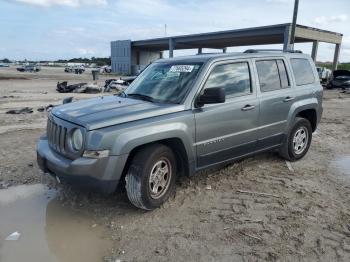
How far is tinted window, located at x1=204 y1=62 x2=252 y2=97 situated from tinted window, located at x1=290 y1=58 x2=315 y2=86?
4.58 ft

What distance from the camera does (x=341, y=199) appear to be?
484cm

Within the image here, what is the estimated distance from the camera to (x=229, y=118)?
4.93 meters

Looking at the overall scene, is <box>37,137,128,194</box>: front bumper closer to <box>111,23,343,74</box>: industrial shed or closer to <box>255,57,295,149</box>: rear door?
<box>255,57,295,149</box>: rear door

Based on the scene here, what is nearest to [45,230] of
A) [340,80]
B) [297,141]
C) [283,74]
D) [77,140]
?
[77,140]

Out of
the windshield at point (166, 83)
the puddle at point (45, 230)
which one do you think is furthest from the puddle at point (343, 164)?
Result: the puddle at point (45, 230)

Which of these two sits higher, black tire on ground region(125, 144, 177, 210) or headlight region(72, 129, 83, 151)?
headlight region(72, 129, 83, 151)

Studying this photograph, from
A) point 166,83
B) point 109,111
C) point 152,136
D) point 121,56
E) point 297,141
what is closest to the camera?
point 152,136

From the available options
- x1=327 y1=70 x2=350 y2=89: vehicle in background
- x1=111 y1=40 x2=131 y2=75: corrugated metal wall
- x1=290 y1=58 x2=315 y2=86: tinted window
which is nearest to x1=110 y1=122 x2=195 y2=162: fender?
x1=290 y1=58 x2=315 y2=86: tinted window

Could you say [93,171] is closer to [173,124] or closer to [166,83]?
[173,124]

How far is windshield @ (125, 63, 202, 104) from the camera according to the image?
466 centimetres

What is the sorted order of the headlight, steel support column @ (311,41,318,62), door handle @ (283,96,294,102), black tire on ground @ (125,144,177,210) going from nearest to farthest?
the headlight, black tire on ground @ (125,144,177,210), door handle @ (283,96,294,102), steel support column @ (311,41,318,62)

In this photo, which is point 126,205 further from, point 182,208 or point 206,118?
point 206,118

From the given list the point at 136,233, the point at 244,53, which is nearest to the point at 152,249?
the point at 136,233

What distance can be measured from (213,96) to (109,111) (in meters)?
1.28
